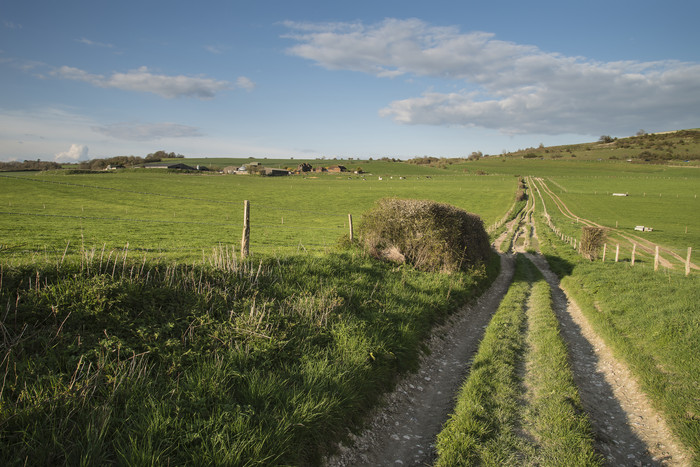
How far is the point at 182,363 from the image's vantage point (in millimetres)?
5598

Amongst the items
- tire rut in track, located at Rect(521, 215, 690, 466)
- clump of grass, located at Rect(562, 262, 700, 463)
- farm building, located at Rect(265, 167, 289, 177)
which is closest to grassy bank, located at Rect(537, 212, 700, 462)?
clump of grass, located at Rect(562, 262, 700, 463)

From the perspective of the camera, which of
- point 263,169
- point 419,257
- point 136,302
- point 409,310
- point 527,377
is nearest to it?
point 136,302

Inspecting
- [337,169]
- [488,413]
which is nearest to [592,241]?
[488,413]

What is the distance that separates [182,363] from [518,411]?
19.1ft

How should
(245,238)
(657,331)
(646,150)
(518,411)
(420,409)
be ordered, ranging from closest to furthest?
(518,411)
(420,409)
(657,331)
(245,238)
(646,150)

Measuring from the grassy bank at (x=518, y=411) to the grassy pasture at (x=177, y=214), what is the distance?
715cm

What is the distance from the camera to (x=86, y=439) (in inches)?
154

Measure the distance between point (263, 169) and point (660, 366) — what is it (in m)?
127

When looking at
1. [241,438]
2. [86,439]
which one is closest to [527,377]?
[241,438]

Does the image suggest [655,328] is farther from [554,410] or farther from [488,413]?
[488,413]

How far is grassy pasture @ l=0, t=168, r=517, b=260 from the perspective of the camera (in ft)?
70.8

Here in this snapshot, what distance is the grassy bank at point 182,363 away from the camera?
3996mm

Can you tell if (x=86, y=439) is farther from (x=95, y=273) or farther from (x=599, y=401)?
(x=599, y=401)

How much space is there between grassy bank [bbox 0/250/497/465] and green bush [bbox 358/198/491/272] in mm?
6274
